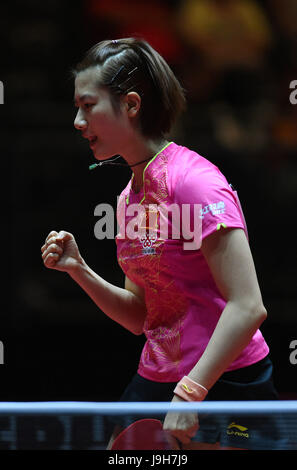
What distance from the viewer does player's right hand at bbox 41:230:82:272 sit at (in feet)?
4.94

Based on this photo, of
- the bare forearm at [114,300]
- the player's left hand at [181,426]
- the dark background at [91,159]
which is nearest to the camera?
the player's left hand at [181,426]

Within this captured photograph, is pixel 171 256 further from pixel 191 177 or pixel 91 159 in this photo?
pixel 91 159

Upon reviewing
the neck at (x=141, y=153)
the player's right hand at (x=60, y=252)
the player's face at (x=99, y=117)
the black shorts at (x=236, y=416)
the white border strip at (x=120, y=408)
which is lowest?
the black shorts at (x=236, y=416)

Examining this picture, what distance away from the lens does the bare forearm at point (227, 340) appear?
124cm

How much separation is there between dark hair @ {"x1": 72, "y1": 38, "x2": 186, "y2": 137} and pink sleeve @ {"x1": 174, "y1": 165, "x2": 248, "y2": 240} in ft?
0.67

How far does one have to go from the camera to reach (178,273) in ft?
4.60

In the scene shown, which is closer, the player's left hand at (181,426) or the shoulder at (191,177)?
the player's left hand at (181,426)

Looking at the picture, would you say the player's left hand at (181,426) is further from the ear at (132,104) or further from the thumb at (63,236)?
the ear at (132,104)

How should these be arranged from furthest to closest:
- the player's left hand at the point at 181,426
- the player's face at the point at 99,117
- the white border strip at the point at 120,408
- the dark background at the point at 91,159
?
the dark background at the point at 91,159
the player's face at the point at 99,117
the player's left hand at the point at 181,426
the white border strip at the point at 120,408

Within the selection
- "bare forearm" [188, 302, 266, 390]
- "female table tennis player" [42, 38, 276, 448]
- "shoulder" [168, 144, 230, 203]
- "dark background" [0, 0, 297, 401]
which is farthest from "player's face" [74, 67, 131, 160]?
"dark background" [0, 0, 297, 401]

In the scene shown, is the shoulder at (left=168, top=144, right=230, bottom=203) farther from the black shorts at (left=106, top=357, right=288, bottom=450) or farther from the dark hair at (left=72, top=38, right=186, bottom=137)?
the black shorts at (left=106, top=357, right=288, bottom=450)

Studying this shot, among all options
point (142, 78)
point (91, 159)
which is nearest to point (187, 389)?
point (142, 78)

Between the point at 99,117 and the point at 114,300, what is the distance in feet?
1.49

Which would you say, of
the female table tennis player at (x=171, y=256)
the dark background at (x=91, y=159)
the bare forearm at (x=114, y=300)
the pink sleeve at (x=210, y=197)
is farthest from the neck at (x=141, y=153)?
the dark background at (x=91, y=159)
